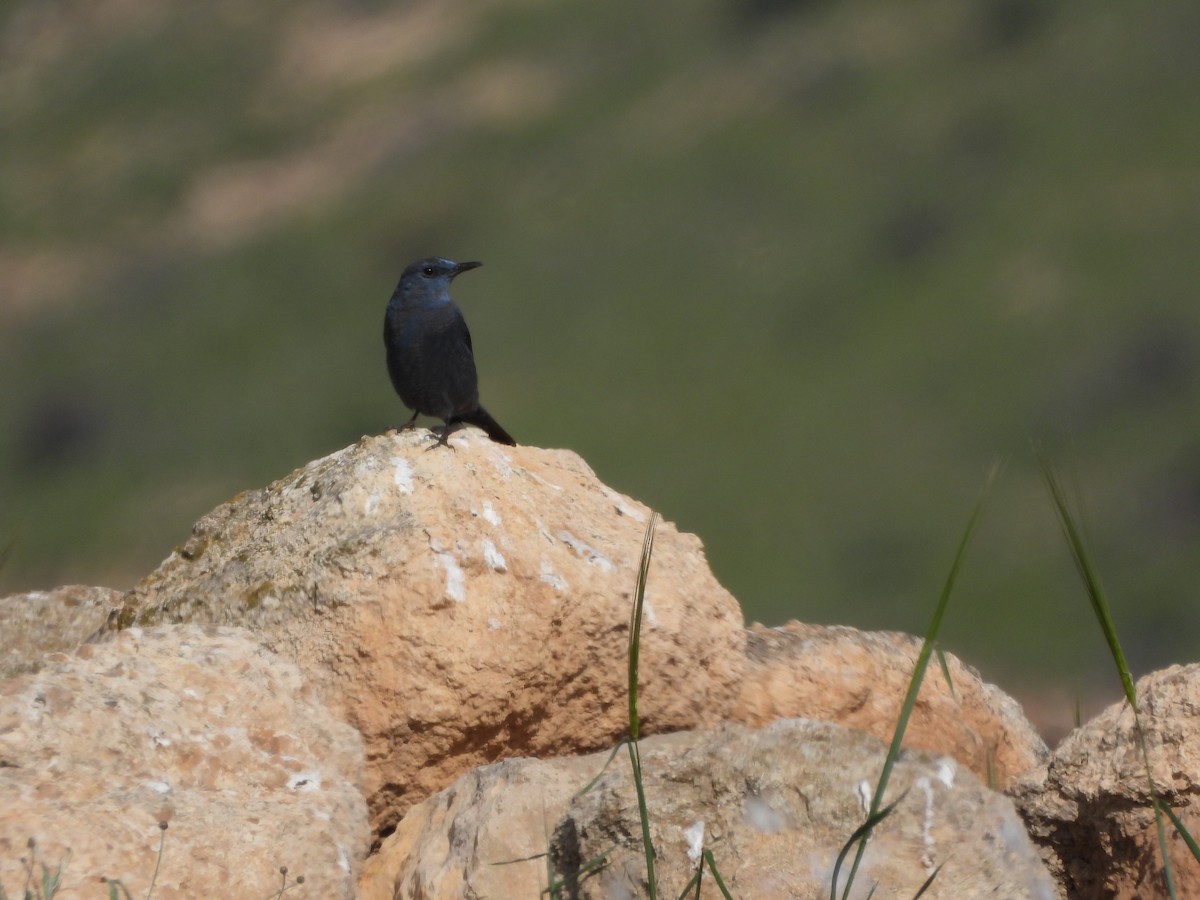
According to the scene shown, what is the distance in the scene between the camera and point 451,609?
4.63 metres

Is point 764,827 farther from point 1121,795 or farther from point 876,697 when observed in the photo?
point 876,697

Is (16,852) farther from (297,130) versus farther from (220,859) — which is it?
(297,130)

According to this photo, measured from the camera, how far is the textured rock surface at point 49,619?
230 inches

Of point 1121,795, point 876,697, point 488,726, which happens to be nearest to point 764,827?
point 1121,795

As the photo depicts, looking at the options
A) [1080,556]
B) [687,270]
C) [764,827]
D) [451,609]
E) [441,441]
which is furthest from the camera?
[687,270]

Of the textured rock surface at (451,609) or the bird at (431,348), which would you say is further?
the bird at (431,348)

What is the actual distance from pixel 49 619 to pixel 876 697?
10.1ft

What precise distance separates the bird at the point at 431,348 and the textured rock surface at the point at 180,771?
130 inches

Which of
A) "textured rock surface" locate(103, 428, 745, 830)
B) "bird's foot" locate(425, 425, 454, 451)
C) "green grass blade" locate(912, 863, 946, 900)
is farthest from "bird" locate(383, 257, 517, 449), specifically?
"green grass blade" locate(912, 863, 946, 900)

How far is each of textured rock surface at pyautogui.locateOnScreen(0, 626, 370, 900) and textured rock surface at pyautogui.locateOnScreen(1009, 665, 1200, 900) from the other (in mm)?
1848

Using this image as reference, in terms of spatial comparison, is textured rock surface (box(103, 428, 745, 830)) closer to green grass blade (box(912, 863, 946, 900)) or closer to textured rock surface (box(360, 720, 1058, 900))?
textured rock surface (box(360, 720, 1058, 900))

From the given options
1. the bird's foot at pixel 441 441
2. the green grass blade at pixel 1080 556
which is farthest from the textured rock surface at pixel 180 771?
the green grass blade at pixel 1080 556

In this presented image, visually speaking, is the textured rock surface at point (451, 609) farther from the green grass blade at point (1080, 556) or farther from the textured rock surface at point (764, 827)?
the green grass blade at point (1080, 556)

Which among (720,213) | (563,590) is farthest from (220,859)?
(720,213)
